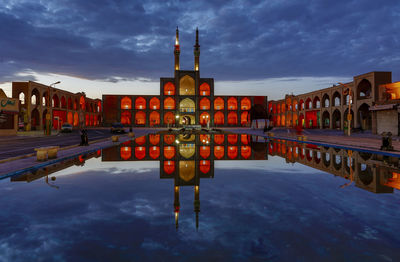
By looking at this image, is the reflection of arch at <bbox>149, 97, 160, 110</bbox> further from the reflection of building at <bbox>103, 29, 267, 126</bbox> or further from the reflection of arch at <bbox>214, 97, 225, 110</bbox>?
the reflection of arch at <bbox>214, 97, 225, 110</bbox>

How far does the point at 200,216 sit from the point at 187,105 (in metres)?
58.9

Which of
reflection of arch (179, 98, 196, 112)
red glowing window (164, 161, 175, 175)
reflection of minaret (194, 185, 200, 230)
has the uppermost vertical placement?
reflection of arch (179, 98, 196, 112)

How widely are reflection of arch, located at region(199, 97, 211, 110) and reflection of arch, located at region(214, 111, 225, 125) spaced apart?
344cm

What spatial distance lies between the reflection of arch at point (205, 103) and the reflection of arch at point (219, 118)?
344 cm

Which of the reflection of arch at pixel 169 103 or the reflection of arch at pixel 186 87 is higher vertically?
the reflection of arch at pixel 186 87

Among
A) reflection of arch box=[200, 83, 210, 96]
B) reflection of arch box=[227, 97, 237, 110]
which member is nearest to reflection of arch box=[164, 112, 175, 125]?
reflection of arch box=[200, 83, 210, 96]

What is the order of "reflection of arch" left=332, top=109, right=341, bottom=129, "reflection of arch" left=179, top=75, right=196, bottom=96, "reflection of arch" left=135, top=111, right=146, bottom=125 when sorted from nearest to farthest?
"reflection of arch" left=332, top=109, right=341, bottom=129 → "reflection of arch" left=179, top=75, right=196, bottom=96 → "reflection of arch" left=135, top=111, right=146, bottom=125

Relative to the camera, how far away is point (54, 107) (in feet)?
153

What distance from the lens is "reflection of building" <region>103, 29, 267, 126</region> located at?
6081cm

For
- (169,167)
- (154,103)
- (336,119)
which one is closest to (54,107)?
(154,103)

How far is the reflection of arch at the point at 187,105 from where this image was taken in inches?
2424

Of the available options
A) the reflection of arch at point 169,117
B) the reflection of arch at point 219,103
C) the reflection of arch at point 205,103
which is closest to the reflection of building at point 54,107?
the reflection of arch at point 169,117

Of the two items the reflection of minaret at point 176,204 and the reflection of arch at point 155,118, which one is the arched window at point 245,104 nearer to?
the reflection of arch at point 155,118

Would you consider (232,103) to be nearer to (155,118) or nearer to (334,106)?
(155,118)
